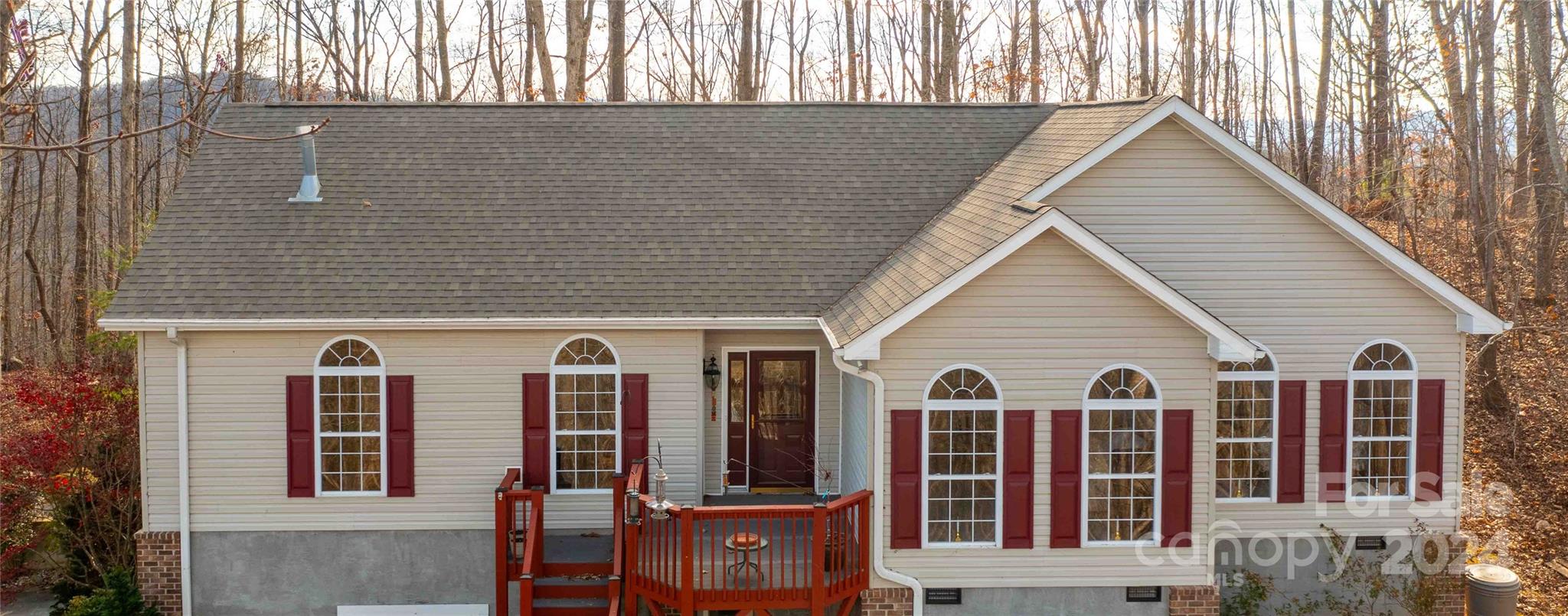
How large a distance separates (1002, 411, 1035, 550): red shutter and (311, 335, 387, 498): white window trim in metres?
6.93

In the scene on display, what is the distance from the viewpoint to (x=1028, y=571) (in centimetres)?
1166

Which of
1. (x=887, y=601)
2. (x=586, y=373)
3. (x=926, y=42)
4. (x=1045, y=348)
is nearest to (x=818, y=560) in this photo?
(x=887, y=601)

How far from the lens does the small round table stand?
443 inches

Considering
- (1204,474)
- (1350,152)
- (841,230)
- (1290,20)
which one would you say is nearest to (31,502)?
(841,230)

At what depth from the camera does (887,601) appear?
11.6 metres

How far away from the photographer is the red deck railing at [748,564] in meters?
11.1

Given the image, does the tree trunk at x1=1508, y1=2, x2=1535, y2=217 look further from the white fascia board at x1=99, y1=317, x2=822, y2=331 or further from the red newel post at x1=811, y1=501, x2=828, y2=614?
the red newel post at x1=811, y1=501, x2=828, y2=614

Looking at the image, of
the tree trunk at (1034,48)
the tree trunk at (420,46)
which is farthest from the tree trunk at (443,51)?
the tree trunk at (1034,48)

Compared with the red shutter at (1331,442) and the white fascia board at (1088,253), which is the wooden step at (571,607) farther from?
the red shutter at (1331,442)

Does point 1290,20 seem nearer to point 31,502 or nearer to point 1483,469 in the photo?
point 1483,469

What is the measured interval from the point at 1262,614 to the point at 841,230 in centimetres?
670

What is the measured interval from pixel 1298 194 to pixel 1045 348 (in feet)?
12.4

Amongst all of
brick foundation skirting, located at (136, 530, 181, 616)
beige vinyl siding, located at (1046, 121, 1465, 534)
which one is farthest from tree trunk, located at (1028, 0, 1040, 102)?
brick foundation skirting, located at (136, 530, 181, 616)

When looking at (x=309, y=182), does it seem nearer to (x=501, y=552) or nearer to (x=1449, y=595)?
(x=501, y=552)
